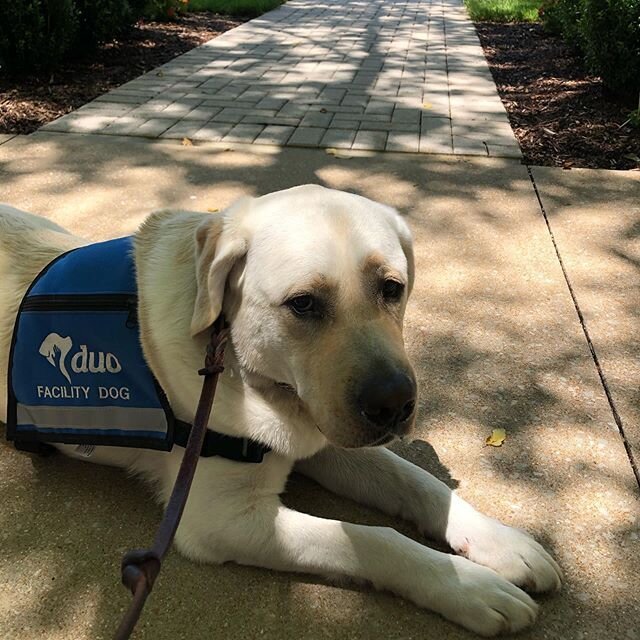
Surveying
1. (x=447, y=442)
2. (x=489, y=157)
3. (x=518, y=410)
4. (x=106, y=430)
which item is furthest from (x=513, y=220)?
(x=106, y=430)

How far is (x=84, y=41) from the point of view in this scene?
873 centimetres

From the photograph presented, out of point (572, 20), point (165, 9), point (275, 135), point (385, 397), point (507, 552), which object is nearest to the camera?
point (385, 397)

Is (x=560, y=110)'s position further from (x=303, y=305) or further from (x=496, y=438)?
(x=303, y=305)

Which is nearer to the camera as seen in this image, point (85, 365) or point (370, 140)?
point (85, 365)

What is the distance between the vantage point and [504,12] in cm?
1363

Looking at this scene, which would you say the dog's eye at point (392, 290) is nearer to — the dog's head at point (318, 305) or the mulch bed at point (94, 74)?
the dog's head at point (318, 305)

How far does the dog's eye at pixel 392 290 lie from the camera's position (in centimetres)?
210

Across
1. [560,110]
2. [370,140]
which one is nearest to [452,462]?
[370,140]

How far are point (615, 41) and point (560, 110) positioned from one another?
2.64 feet

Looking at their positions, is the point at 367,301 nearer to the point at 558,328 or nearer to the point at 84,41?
the point at 558,328

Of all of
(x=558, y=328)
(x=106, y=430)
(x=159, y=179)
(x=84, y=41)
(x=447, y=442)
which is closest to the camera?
(x=106, y=430)

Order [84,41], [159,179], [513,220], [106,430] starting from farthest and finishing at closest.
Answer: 1. [84,41]
2. [159,179]
3. [513,220]
4. [106,430]

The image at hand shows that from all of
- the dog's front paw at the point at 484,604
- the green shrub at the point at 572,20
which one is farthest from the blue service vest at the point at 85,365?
the green shrub at the point at 572,20

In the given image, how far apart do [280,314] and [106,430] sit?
0.81 meters
